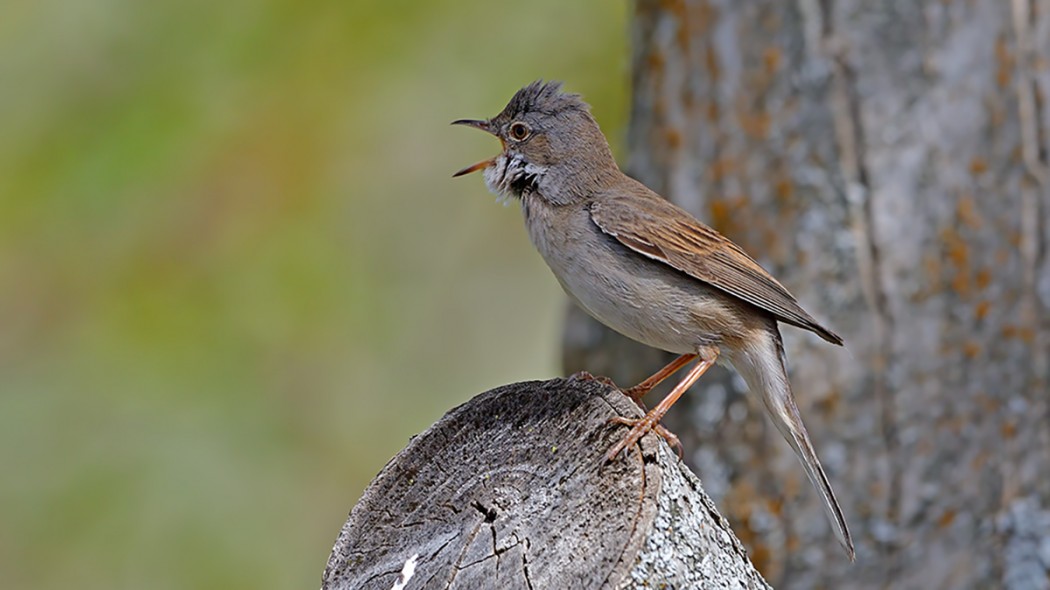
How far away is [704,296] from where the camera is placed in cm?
389

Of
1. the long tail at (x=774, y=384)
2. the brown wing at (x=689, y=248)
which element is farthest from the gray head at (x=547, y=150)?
the long tail at (x=774, y=384)

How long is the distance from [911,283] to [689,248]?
1810mm

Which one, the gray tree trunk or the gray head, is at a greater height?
the gray head

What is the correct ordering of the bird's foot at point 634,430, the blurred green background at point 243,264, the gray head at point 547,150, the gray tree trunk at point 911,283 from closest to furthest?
the bird's foot at point 634,430, the gray head at point 547,150, the gray tree trunk at point 911,283, the blurred green background at point 243,264

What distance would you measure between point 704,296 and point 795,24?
198 centimetres

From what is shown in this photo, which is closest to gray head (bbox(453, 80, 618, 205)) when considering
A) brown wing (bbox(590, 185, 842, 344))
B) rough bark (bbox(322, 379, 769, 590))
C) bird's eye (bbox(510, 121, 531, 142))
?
bird's eye (bbox(510, 121, 531, 142))

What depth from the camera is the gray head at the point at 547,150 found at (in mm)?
4113

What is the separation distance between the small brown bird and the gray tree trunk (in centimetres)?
138

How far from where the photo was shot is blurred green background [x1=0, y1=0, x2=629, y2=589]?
8039mm

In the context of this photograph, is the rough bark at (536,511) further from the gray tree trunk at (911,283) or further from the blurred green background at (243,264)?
the blurred green background at (243,264)

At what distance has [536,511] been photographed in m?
2.67

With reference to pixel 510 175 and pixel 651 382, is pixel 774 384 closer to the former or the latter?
pixel 651 382

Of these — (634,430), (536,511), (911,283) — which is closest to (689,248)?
(634,430)

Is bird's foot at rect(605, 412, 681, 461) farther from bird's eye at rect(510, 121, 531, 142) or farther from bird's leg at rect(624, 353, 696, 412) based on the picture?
bird's eye at rect(510, 121, 531, 142)
